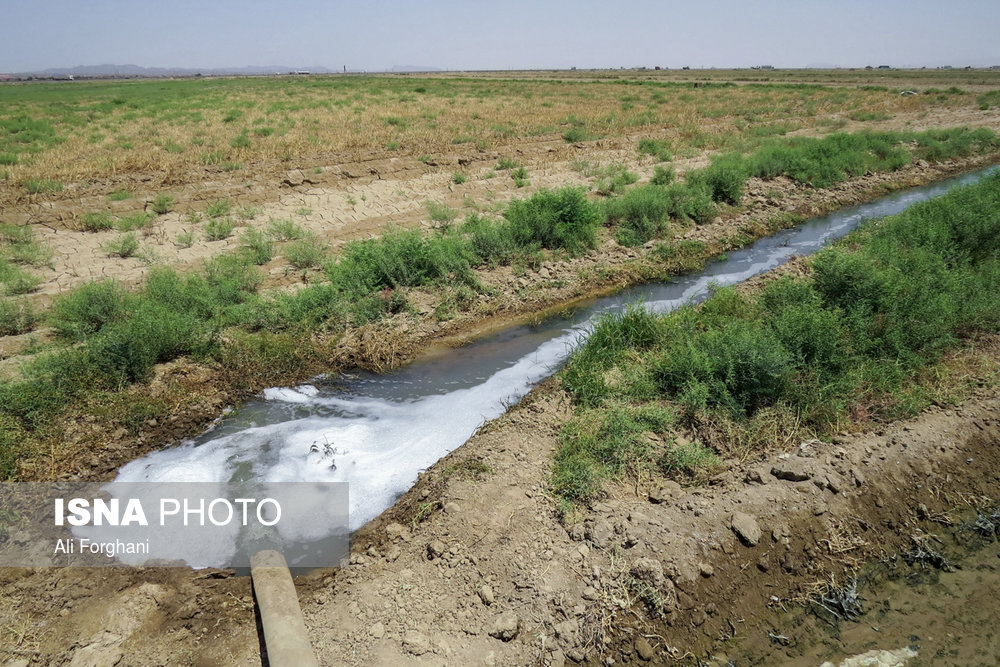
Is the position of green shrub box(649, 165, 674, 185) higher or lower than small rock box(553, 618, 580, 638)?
higher

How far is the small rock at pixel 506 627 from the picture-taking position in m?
4.05

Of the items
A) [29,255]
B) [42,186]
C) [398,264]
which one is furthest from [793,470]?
[42,186]

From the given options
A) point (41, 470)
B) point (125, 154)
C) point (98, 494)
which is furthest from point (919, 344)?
point (125, 154)

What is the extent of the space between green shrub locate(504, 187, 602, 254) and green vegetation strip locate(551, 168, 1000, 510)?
3.44 m

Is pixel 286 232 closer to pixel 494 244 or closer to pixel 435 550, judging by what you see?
pixel 494 244

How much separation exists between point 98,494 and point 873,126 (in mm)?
31790

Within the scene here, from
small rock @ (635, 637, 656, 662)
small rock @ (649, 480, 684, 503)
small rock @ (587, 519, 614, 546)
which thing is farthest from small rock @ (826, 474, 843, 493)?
small rock @ (635, 637, 656, 662)

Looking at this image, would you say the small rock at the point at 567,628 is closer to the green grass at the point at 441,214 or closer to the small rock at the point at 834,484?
the small rock at the point at 834,484

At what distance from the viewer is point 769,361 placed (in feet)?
20.1

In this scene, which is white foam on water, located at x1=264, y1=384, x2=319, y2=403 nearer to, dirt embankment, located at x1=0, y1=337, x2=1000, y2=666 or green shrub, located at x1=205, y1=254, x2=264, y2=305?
green shrub, located at x1=205, y1=254, x2=264, y2=305

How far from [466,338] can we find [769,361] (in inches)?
181

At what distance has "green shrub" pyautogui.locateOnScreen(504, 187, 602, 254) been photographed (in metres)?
11.3

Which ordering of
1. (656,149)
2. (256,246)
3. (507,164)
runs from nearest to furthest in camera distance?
(256,246) < (507,164) < (656,149)

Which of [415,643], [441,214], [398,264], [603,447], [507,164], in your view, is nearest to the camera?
[415,643]
